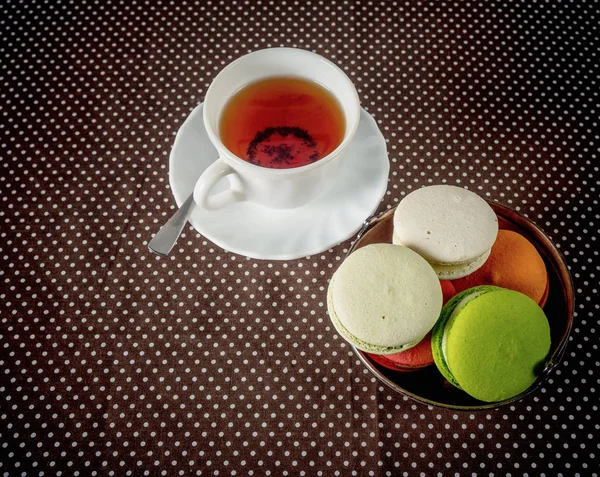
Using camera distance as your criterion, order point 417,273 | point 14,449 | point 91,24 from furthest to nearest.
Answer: point 91,24, point 14,449, point 417,273

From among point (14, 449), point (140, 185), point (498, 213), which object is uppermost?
point (498, 213)

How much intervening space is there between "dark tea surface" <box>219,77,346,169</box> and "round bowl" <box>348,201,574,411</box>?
152 millimetres

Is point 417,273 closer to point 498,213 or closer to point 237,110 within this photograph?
point 498,213

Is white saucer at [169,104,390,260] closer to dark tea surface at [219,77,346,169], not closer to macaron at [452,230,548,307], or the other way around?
dark tea surface at [219,77,346,169]

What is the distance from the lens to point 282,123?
0.63m

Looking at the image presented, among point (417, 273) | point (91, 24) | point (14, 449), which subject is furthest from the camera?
point (91, 24)

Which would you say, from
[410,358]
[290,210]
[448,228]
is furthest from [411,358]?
[290,210]

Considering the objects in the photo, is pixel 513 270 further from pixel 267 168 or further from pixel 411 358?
pixel 267 168

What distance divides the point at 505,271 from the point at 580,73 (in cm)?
47

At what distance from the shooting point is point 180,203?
0.59 metres

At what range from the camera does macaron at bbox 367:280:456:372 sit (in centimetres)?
48

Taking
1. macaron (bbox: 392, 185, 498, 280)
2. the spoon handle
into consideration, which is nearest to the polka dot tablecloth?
the spoon handle

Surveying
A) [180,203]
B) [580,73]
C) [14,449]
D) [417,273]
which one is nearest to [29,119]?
[180,203]

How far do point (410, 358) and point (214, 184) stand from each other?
0.99 ft
